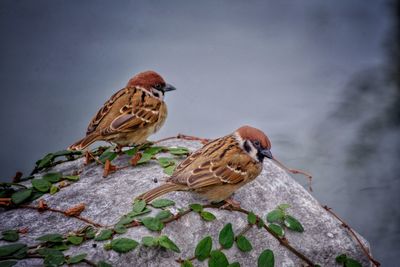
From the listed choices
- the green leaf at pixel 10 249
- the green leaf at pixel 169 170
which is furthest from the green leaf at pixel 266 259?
the green leaf at pixel 10 249

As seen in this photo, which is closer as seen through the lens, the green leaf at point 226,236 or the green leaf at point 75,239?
the green leaf at point 75,239

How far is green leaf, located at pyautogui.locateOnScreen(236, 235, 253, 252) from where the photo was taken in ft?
8.44

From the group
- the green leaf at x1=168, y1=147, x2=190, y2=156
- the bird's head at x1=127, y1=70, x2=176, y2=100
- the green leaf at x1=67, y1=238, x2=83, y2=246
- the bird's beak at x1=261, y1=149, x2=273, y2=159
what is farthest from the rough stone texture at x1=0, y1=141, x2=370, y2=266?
the bird's head at x1=127, y1=70, x2=176, y2=100

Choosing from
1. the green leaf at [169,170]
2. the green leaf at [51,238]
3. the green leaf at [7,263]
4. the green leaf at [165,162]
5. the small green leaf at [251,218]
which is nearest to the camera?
the green leaf at [7,263]

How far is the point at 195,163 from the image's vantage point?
113 inches

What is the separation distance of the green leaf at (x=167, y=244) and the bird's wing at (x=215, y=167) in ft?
1.28

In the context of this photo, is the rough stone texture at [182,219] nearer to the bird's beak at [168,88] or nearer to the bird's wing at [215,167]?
the bird's wing at [215,167]

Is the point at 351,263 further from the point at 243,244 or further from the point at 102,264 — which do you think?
the point at 102,264

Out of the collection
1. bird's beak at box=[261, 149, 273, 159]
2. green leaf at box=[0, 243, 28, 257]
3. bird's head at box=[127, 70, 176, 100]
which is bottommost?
green leaf at box=[0, 243, 28, 257]

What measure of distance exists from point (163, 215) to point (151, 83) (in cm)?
140

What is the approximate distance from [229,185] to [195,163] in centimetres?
23

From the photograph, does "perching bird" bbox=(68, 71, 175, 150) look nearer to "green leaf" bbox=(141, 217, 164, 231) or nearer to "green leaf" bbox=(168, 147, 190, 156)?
"green leaf" bbox=(168, 147, 190, 156)

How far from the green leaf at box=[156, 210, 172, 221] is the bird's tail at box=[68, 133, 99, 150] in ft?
3.17

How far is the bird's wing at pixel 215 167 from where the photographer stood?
272cm
